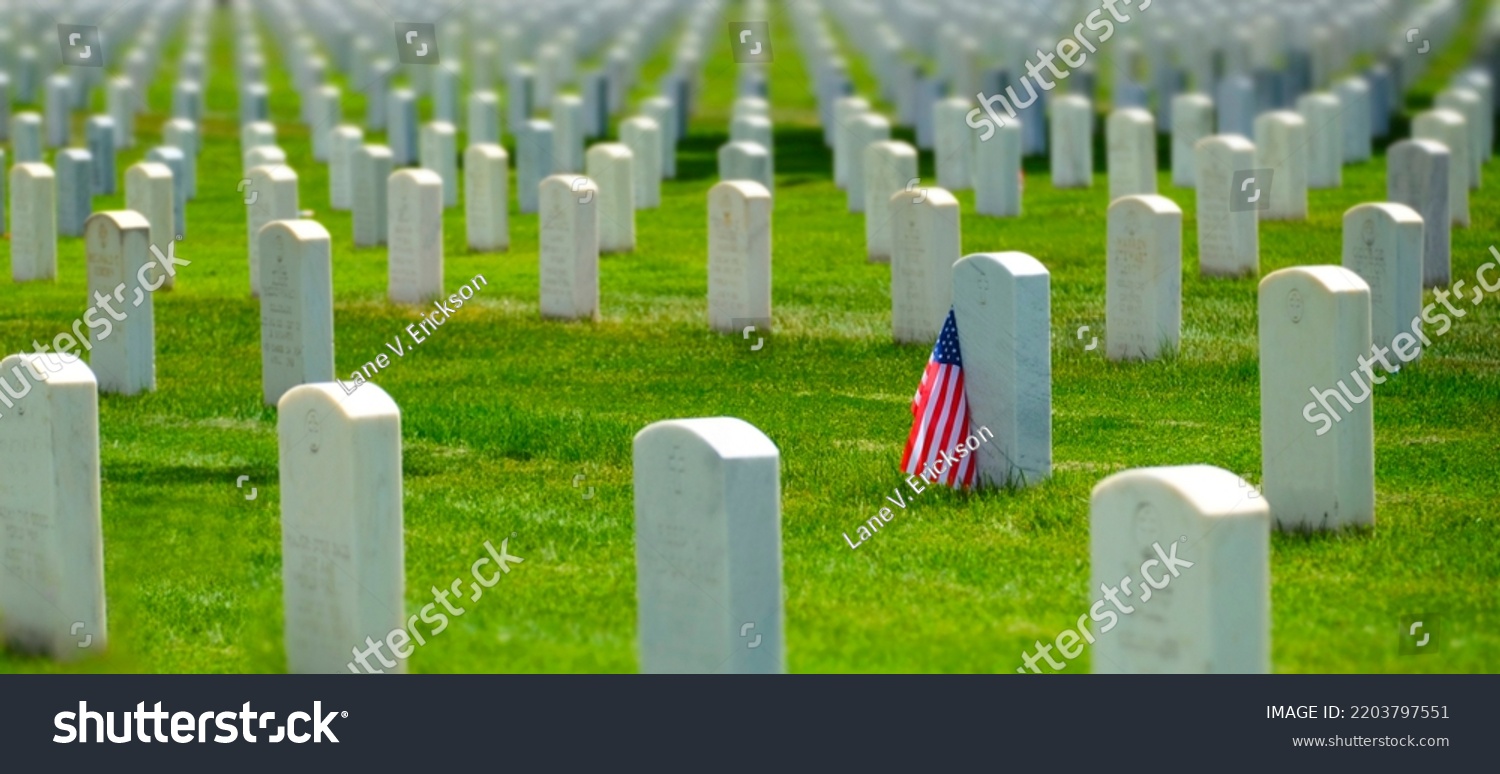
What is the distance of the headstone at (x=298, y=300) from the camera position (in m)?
13.2

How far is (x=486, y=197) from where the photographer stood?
2066cm

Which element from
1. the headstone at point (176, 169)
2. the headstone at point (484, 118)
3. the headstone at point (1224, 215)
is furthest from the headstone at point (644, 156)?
the headstone at point (1224, 215)

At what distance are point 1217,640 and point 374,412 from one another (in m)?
2.92

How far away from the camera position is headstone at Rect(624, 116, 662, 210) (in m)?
Answer: 24.2

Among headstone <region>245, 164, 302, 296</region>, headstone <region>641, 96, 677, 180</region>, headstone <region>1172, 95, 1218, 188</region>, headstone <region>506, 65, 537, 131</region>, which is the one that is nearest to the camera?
headstone <region>245, 164, 302, 296</region>

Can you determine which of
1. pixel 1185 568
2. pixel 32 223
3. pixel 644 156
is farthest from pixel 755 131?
pixel 1185 568

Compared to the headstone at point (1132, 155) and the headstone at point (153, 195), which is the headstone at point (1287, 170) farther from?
the headstone at point (153, 195)

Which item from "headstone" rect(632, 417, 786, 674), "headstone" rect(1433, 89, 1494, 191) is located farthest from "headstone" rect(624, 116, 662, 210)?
"headstone" rect(632, 417, 786, 674)

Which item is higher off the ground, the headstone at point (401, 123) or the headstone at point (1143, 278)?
the headstone at point (401, 123)

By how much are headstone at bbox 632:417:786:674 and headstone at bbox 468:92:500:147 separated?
72.8ft

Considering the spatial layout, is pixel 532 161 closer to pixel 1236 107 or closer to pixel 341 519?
pixel 1236 107

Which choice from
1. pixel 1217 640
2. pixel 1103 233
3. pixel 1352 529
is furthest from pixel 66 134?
pixel 1217 640

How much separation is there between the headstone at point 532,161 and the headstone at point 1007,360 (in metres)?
14.0

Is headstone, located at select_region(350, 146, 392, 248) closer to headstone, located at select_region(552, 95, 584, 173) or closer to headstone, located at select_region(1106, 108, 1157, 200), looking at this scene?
headstone, located at select_region(552, 95, 584, 173)
